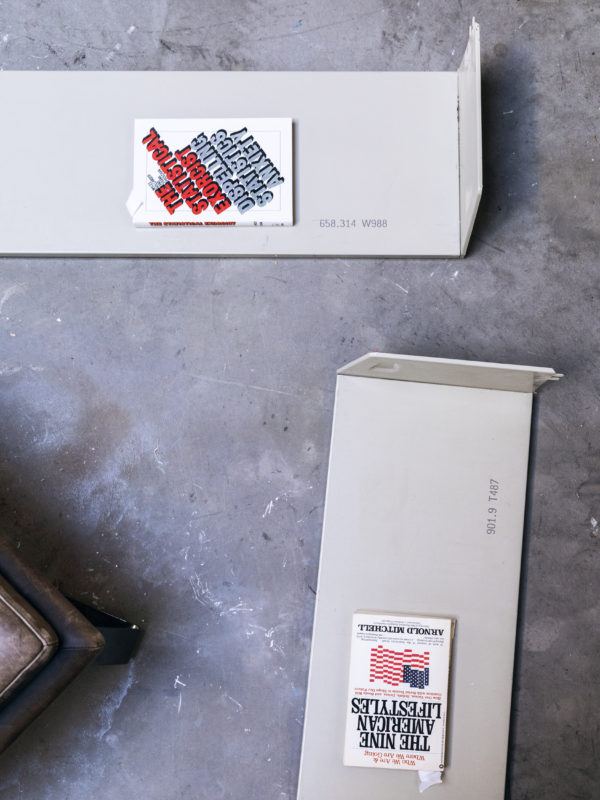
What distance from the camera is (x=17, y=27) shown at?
1588 mm

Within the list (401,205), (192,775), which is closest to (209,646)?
(192,775)

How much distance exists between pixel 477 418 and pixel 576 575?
440 mm

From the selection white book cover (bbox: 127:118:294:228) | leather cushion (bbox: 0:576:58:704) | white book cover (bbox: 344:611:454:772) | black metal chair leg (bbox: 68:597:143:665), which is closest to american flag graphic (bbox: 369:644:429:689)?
white book cover (bbox: 344:611:454:772)

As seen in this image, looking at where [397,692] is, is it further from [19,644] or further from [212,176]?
[212,176]

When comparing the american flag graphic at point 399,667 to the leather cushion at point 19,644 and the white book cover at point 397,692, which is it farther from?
the leather cushion at point 19,644

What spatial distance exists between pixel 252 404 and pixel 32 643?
0.68 m

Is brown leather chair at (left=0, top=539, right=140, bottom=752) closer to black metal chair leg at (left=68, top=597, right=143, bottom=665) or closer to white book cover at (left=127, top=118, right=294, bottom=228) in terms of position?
black metal chair leg at (left=68, top=597, right=143, bottom=665)

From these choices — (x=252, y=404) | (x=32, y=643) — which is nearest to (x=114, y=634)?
(x=32, y=643)

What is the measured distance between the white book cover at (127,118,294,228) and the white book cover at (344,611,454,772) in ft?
3.06

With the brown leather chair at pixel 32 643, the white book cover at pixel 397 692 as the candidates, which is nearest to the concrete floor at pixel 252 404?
the white book cover at pixel 397 692

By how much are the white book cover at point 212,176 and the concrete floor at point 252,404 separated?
117 millimetres

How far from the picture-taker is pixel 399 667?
138 centimetres

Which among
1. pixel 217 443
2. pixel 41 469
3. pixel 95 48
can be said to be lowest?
pixel 41 469

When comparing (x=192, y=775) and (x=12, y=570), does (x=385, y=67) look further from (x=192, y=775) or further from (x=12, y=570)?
(x=192, y=775)
